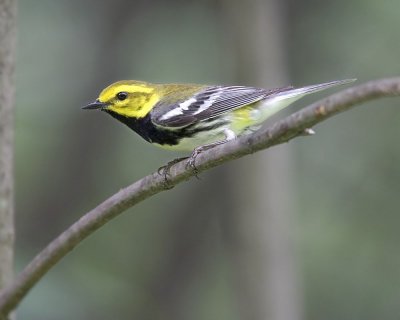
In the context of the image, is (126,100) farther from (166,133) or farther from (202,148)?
(202,148)

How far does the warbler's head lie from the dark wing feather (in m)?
0.10

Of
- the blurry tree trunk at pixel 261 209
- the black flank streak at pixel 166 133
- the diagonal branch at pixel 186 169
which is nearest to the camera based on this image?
the diagonal branch at pixel 186 169

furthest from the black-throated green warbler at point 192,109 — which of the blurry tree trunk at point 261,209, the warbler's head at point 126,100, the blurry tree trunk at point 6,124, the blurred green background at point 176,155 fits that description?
the blurred green background at point 176,155

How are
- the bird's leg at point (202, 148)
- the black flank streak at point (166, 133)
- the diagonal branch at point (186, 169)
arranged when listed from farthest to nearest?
the black flank streak at point (166, 133)
the bird's leg at point (202, 148)
the diagonal branch at point (186, 169)

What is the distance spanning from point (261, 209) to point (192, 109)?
913mm

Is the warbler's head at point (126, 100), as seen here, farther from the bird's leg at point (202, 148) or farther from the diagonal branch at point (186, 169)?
the diagonal branch at point (186, 169)

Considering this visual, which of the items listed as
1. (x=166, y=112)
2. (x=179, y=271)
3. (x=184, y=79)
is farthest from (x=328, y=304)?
(x=166, y=112)

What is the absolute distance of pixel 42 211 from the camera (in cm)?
648

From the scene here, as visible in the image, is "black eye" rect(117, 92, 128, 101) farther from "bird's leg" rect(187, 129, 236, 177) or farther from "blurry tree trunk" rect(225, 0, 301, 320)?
"blurry tree trunk" rect(225, 0, 301, 320)

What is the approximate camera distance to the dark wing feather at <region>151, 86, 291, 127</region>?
Result: 3.93 m

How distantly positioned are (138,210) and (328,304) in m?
1.84

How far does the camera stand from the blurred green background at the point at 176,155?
20.3 ft

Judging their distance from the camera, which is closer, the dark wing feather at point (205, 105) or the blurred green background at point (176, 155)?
the dark wing feather at point (205, 105)

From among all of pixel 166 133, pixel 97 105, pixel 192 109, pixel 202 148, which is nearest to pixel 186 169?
pixel 202 148
